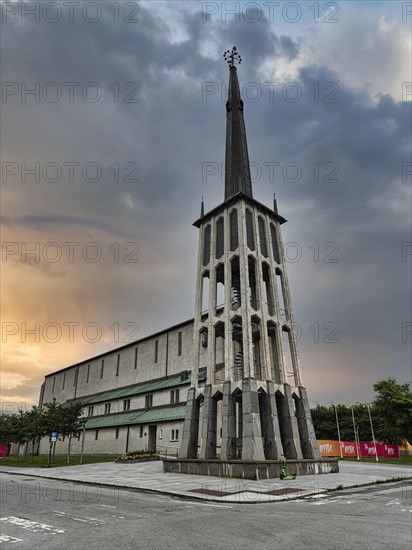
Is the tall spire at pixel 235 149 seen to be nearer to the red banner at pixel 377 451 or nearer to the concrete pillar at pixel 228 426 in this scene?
the concrete pillar at pixel 228 426

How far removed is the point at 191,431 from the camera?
110 feet

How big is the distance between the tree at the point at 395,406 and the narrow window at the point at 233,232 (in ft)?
134

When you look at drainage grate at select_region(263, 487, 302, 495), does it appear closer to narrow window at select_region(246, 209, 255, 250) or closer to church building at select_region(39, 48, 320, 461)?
church building at select_region(39, 48, 320, 461)

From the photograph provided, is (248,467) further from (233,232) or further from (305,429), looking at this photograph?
(233,232)

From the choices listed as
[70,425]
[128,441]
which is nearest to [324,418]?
[128,441]

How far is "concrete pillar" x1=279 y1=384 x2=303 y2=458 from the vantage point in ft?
103

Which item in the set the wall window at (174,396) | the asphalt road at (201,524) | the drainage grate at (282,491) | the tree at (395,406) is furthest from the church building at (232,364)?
the tree at (395,406)

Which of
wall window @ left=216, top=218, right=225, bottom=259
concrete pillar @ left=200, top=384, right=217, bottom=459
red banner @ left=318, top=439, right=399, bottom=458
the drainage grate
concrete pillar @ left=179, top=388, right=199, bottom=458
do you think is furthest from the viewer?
red banner @ left=318, top=439, right=399, bottom=458

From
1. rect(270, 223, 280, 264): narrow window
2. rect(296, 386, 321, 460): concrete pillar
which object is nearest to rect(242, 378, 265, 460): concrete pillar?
rect(296, 386, 321, 460): concrete pillar

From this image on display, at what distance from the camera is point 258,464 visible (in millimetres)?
25031

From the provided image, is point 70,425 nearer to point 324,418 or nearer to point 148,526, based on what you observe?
point 148,526

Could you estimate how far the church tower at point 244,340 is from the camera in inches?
1213

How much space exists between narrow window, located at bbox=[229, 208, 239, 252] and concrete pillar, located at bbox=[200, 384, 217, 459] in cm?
1375

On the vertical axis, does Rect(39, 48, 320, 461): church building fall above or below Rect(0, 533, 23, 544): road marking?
above
